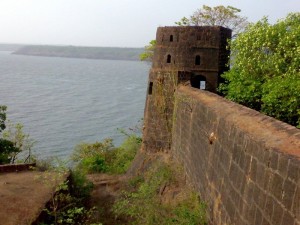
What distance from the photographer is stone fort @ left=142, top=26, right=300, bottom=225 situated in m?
5.53

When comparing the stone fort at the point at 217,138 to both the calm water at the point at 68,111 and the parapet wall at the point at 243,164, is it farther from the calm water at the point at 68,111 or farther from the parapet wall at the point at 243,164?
the calm water at the point at 68,111

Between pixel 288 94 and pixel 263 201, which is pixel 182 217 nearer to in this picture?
pixel 263 201

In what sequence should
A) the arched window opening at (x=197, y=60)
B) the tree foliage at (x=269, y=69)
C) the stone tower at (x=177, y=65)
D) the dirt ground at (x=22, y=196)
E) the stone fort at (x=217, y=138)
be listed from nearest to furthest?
the stone fort at (x=217, y=138) → the dirt ground at (x=22, y=196) → the tree foliage at (x=269, y=69) → the stone tower at (x=177, y=65) → the arched window opening at (x=197, y=60)

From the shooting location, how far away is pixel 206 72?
1892 centimetres

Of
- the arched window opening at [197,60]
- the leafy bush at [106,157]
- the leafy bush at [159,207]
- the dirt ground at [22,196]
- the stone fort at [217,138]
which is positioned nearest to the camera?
the stone fort at [217,138]

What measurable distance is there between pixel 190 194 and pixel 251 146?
18.3ft

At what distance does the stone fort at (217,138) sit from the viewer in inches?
218

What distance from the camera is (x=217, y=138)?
9.24 metres

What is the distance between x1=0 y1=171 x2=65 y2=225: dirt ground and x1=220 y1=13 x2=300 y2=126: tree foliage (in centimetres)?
829

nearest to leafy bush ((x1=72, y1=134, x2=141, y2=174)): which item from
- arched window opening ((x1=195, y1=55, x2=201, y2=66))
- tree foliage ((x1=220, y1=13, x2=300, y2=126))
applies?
arched window opening ((x1=195, y1=55, x2=201, y2=66))

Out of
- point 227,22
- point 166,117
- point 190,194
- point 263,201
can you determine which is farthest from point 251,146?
point 227,22

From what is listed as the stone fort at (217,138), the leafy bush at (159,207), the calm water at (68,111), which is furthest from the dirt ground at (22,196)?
the calm water at (68,111)

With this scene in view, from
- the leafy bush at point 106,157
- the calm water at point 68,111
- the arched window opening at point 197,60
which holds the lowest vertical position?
the calm water at point 68,111

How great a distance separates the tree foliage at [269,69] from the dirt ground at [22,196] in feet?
27.2
